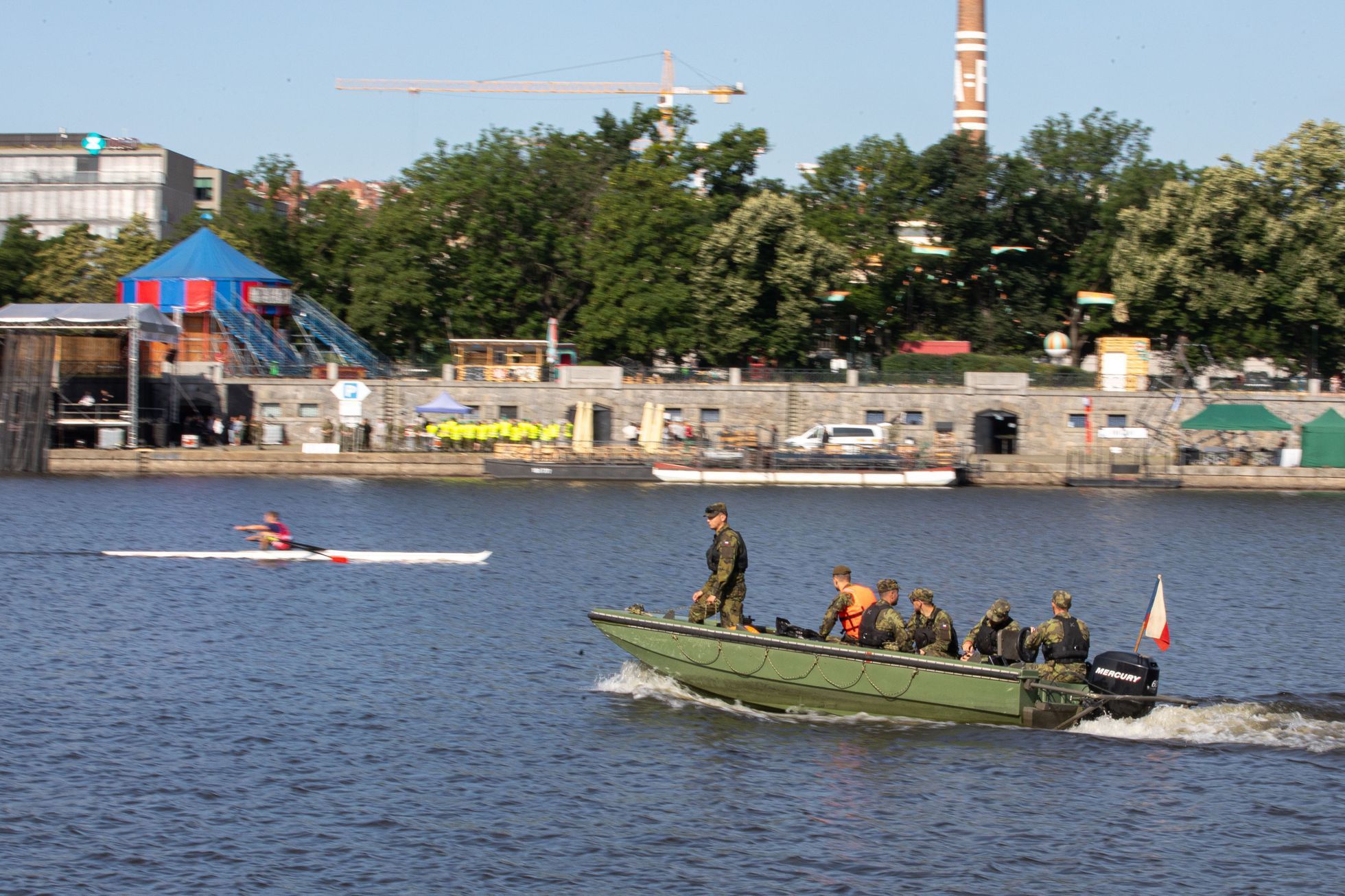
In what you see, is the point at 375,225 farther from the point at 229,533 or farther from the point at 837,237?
the point at 229,533

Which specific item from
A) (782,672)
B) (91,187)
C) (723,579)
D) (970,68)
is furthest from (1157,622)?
(91,187)

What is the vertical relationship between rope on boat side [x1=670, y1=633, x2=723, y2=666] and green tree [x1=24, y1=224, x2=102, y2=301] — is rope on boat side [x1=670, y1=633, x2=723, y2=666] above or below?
below

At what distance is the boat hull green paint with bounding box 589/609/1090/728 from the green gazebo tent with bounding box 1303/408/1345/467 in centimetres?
4272

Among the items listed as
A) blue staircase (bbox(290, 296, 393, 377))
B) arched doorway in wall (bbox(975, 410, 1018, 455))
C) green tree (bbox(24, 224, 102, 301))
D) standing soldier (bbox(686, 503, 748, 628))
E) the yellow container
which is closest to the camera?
standing soldier (bbox(686, 503, 748, 628))

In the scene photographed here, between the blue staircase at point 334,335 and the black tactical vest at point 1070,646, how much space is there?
164 ft

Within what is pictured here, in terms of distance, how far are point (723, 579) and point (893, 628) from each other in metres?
2.37

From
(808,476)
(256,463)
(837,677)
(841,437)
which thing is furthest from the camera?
(841,437)

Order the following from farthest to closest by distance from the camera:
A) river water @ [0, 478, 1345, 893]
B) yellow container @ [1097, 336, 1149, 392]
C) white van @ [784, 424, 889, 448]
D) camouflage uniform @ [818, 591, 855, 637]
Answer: yellow container @ [1097, 336, 1149, 392], white van @ [784, 424, 889, 448], camouflage uniform @ [818, 591, 855, 637], river water @ [0, 478, 1345, 893]

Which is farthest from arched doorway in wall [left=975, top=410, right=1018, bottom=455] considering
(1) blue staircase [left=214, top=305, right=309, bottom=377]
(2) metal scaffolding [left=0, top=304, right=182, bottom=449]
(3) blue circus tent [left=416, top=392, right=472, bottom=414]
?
(2) metal scaffolding [left=0, top=304, right=182, bottom=449]

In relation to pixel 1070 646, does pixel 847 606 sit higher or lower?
higher

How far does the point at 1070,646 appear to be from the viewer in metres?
18.4

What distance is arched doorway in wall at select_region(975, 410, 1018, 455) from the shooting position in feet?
198

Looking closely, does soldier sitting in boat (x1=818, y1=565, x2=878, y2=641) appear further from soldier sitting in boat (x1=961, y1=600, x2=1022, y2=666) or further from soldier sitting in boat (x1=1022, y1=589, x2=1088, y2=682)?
soldier sitting in boat (x1=1022, y1=589, x2=1088, y2=682)

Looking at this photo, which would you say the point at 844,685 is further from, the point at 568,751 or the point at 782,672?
the point at 568,751
